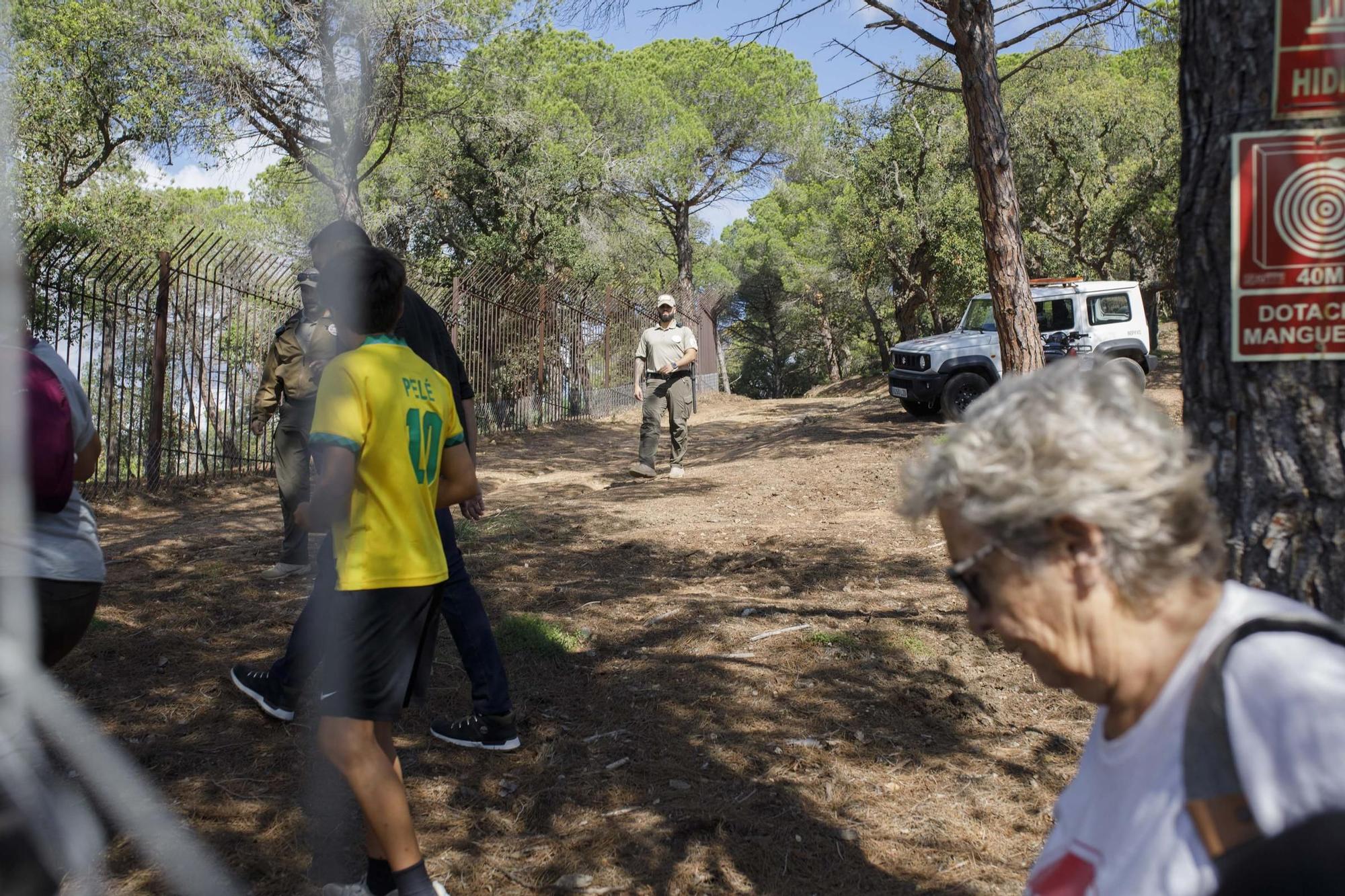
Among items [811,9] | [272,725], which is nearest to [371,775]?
[272,725]

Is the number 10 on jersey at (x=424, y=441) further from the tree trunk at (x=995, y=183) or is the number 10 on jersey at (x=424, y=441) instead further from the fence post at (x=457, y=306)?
the fence post at (x=457, y=306)

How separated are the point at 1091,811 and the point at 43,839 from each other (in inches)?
76.2

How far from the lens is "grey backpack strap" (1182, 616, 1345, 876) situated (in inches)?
40.0

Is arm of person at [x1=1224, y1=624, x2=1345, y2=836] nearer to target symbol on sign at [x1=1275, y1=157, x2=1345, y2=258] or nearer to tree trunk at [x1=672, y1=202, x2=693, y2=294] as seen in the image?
target symbol on sign at [x1=1275, y1=157, x2=1345, y2=258]

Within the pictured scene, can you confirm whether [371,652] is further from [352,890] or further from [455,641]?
[455,641]

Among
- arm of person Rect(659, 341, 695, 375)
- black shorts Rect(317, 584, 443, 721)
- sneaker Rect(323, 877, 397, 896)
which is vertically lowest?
sneaker Rect(323, 877, 397, 896)

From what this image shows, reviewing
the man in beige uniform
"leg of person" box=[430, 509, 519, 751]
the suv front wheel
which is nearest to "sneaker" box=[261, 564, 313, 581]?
"leg of person" box=[430, 509, 519, 751]

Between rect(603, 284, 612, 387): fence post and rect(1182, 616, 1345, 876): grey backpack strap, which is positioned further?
rect(603, 284, 612, 387): fence post

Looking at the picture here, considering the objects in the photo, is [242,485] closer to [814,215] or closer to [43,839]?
[43,839]

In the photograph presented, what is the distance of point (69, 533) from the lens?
8.18 ft

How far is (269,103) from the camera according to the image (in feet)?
57.2

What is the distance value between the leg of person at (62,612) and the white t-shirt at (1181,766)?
2148 millimetres

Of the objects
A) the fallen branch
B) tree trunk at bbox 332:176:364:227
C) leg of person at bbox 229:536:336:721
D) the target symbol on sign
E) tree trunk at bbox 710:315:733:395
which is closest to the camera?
the target symbol on sign

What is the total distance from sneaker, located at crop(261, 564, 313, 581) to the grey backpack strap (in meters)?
5.71
